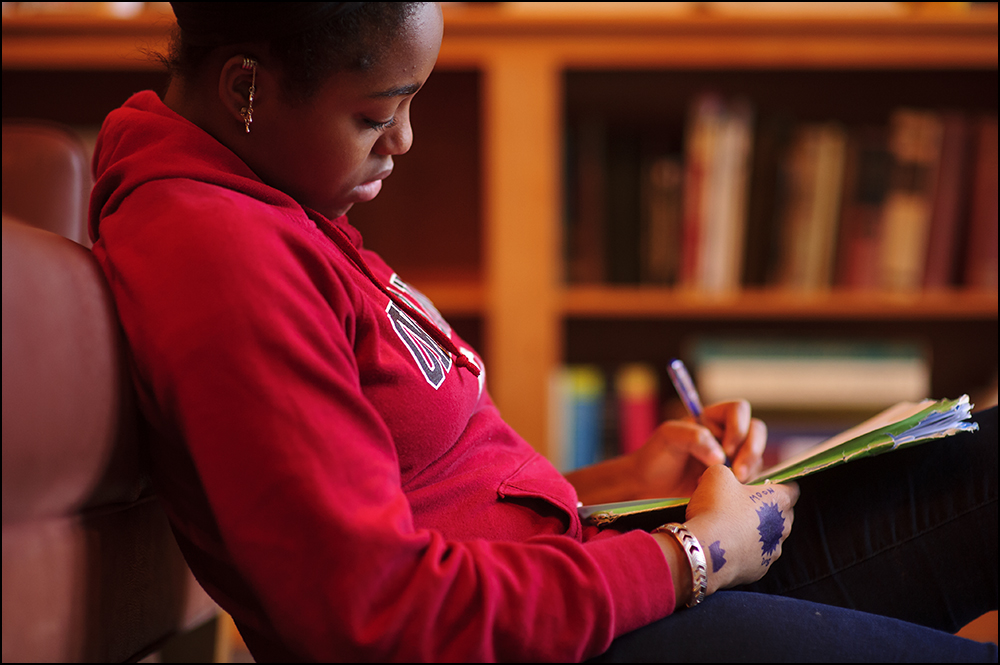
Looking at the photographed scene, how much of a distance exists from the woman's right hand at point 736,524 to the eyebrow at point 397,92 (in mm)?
407

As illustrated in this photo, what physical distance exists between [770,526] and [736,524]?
56mm

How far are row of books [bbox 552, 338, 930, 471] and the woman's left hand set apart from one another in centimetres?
61

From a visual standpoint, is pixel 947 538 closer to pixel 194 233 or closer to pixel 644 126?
pixel 194 233

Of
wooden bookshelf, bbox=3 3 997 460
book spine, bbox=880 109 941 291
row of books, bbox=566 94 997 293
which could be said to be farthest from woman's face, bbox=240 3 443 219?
book spine, bbox=880 109 941 291

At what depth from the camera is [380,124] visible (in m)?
0.67

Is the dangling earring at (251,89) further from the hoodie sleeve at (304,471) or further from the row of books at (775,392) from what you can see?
the row of books at (775,392)

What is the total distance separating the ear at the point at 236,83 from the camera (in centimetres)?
62

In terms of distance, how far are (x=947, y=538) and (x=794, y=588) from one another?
15 centimetres

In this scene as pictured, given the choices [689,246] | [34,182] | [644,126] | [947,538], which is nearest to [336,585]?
[947,538]

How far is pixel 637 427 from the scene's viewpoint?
1.61 m

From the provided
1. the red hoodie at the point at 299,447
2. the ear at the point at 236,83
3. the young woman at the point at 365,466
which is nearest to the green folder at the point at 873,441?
the young woman at the point at 365,466

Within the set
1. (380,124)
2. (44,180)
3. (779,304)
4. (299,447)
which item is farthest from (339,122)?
(779,304)

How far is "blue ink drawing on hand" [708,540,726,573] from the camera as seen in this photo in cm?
61

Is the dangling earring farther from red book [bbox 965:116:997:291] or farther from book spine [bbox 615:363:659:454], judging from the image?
red book [bbox 965:116:997:291]
